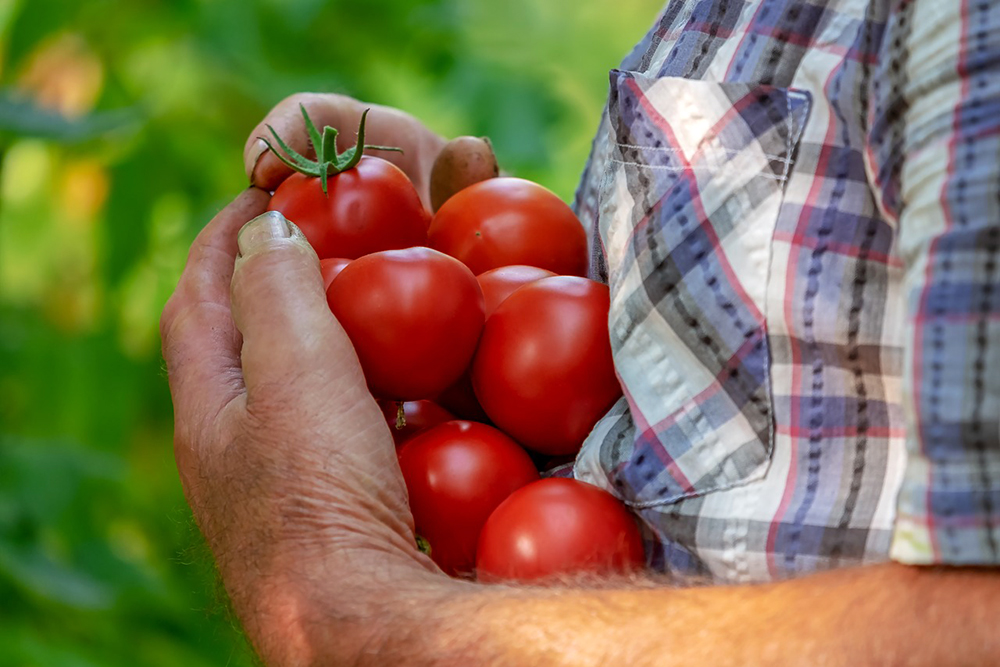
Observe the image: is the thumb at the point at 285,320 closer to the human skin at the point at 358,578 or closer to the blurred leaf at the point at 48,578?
the human skin at the point at 358,578

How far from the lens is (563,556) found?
2.29 feet

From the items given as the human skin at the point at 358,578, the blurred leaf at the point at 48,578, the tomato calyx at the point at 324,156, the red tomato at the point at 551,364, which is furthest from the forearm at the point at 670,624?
the blurred leaf at the point at 48,578

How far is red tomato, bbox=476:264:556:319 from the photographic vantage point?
2.77 ft

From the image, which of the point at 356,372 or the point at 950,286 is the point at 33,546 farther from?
the point at 950,286

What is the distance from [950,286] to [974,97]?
0.10 meters

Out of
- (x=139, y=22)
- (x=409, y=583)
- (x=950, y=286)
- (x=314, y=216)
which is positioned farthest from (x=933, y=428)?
(x=139, y=22)

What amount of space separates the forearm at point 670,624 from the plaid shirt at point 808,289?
3 centimetres

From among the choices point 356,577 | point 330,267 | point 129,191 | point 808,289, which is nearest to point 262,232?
point 330,267

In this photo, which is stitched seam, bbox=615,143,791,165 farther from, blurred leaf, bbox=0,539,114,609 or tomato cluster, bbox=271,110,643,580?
blurred leaf, bbox=0,539,114,609

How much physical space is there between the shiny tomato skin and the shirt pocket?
25 cm

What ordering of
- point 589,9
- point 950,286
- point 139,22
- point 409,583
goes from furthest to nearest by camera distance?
point 589,9
point 139,22
point 409,583
point 950,286

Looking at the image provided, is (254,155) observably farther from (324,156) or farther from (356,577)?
(356,577)

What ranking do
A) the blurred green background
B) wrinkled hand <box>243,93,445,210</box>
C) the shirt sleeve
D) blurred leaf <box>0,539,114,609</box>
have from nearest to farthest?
1. the shirt sleeve
2. wrinkled hand <box>243,93,445,210</box>
3. blurred leaf <box>0,539,114,609</box>
4. the blurred green background

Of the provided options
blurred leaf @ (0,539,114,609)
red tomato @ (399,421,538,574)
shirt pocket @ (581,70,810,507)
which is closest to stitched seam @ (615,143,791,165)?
shirt pocket @ (581,70,810,507)
